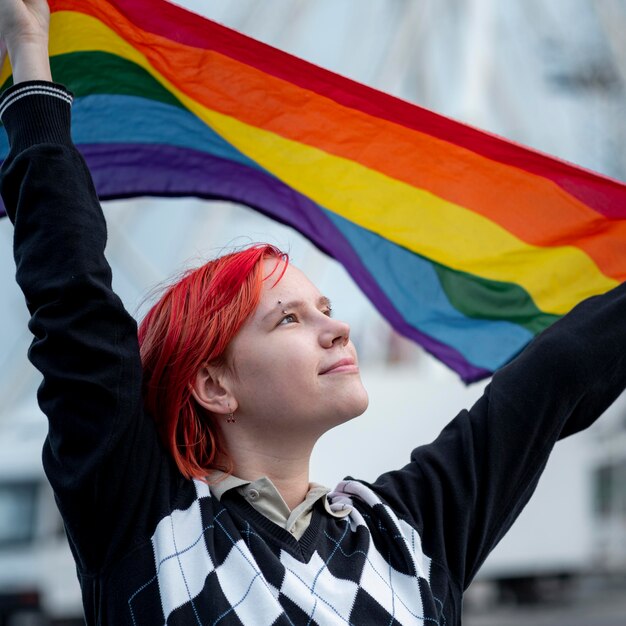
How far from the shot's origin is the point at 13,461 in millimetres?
11352

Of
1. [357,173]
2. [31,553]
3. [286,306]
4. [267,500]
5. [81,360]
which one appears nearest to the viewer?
[81,360]

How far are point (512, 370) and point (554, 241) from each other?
2.08ft

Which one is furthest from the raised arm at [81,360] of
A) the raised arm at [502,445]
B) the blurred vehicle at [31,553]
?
the blurred vehicle at [31,553]

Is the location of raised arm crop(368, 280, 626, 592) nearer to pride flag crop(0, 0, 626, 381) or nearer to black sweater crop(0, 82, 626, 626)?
black sweater crop(0, 82, 626, 626)

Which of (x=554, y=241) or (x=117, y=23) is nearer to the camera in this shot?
(x=117, y=23)

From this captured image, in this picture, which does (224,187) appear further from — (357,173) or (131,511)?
(131,511)

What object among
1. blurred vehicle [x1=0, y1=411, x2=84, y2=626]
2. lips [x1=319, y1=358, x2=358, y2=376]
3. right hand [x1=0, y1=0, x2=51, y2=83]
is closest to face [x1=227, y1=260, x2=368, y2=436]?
lips [x1=319, y1=358, x2=358, y2=376]

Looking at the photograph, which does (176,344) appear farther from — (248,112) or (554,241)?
(554,241)

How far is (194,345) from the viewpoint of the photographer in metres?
1.76

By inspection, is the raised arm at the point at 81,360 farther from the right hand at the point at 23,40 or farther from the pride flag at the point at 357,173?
the pride flag at the point at 357,173

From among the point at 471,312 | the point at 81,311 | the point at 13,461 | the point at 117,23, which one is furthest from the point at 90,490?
the point at 13,461

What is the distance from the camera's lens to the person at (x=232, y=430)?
1.54 meters

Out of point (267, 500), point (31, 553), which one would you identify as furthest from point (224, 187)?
point (31, 553)

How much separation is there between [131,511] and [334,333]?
416 millimetres
